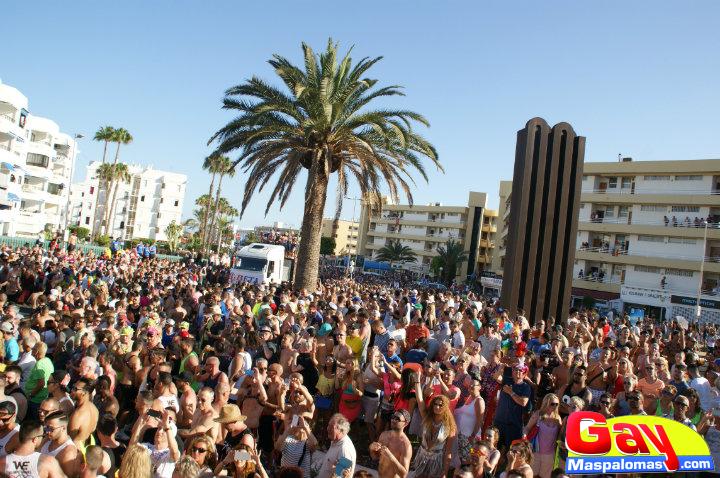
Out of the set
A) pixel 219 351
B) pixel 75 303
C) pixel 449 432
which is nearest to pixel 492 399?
pixel 449 432

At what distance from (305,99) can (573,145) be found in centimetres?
841

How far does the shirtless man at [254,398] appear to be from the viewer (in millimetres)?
6730

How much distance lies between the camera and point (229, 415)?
230 inches

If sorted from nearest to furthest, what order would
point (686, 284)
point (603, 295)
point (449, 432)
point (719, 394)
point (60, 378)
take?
point (449, 432) → point (60, 378) → point (719, 394) → point (686, 284) → point (603, 295)

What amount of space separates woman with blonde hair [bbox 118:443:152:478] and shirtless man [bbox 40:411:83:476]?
45 cm

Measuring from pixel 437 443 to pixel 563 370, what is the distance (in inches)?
124

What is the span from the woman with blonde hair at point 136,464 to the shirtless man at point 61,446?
45 cm

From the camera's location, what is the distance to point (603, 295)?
45.6 metres

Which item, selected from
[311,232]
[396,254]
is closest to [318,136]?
[311,232]

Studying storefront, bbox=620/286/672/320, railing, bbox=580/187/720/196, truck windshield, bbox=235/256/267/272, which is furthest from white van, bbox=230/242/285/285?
railing, bbox=580/187/720/196

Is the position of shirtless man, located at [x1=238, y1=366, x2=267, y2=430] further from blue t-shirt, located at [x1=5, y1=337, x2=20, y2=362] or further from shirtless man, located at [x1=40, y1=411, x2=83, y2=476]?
blue t-shirt, located at [x1=5, y1=337, x2=20, y2=362]

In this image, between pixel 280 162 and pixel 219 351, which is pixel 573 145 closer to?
pixel 280 162

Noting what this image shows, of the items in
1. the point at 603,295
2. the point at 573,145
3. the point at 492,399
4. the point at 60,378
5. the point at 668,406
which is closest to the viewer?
the point at 60,378

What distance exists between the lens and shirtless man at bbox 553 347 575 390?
812 cm
